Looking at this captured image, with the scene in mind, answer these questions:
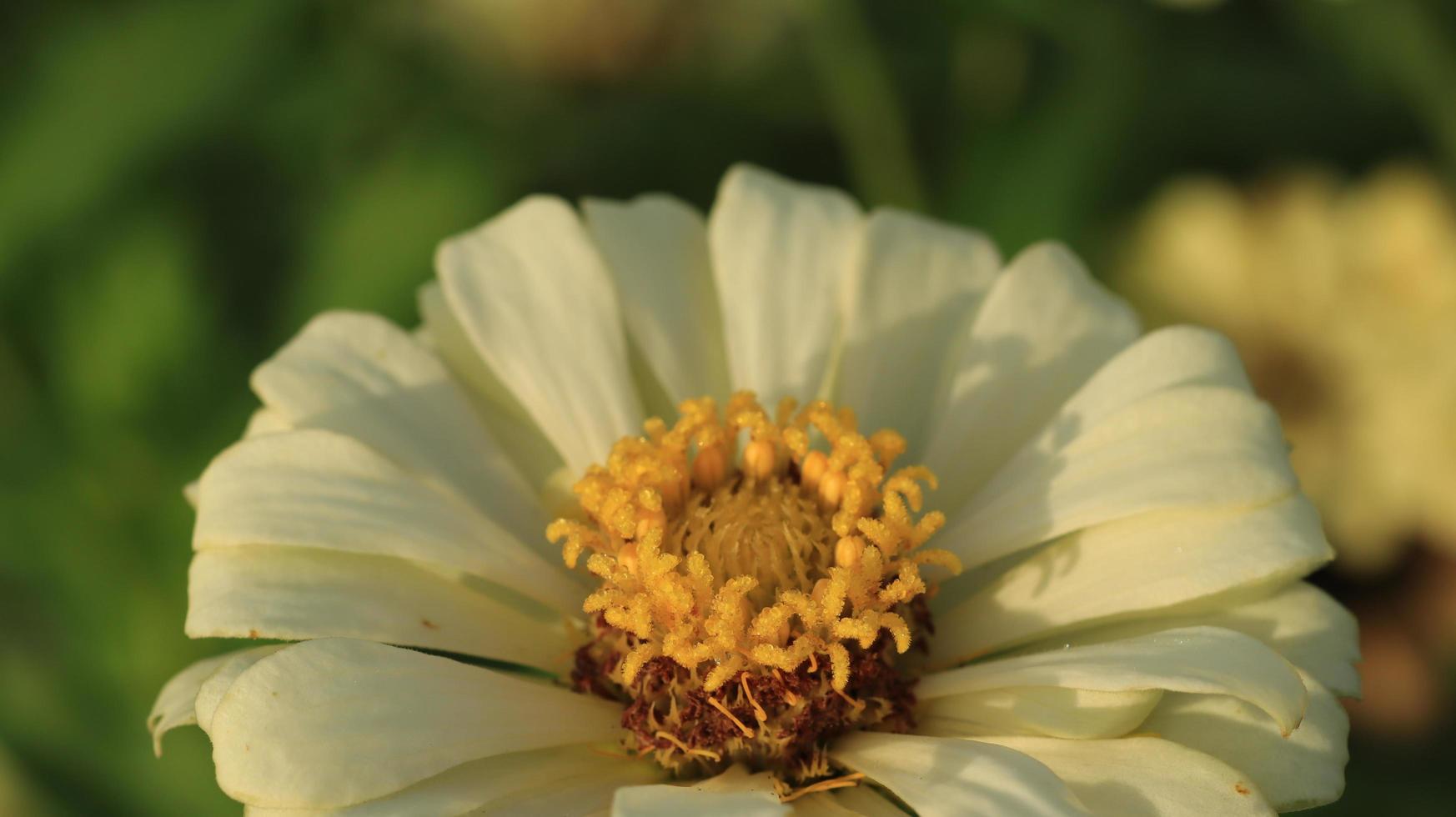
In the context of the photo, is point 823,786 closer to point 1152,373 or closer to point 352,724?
point 352,724

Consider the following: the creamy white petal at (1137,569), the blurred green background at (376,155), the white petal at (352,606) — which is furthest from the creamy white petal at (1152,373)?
the blurred green background at (376,155)

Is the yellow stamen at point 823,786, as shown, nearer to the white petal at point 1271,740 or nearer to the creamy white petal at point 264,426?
the white petal at point 1271,740

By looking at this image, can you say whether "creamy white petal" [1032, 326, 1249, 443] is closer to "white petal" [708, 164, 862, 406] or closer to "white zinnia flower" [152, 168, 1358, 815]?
"white zinnia flower" [152, 168, 1358, 815]

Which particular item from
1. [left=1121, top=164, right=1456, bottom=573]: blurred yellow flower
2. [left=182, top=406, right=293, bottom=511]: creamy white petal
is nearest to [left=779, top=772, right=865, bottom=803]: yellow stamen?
[left=182, top=406, right=293, bottom=511]: creamy white petal

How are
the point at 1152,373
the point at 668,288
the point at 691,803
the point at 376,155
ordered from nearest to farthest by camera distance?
the point at 691,803
the point at 1152,373
the point at 668,288
the point at 376,155

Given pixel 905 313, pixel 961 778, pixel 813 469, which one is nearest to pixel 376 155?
pixel 905 313

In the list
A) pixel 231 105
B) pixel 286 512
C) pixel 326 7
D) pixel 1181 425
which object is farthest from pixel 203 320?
pixel 1181 425

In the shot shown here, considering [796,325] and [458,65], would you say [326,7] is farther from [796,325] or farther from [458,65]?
[796,325]
